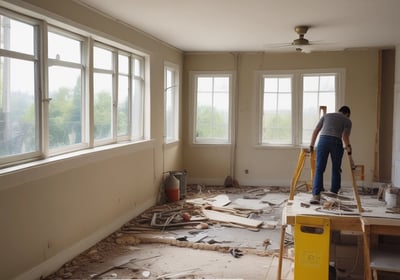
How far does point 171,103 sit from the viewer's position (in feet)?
28.0

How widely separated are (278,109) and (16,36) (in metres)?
5.89

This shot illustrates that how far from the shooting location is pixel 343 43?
299 inches

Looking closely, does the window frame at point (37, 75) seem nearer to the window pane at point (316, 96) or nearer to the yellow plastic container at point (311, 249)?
the yellow plastic container at point (311, 249)

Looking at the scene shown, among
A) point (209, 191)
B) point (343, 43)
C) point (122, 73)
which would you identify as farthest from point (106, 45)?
point (343, 43)

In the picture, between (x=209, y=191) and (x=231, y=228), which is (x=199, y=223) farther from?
(x=209, y=191)

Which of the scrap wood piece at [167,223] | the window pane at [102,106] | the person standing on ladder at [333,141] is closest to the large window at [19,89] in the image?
the window pane at [102,106]

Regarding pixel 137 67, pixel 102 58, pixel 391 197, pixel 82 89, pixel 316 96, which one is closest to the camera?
pixel 391 197

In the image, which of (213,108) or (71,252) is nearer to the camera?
(71,252)

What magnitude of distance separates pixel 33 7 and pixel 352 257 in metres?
3.86

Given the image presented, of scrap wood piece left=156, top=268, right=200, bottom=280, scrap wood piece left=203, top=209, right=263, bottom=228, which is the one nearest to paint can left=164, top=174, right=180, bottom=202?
scrap wood piece left=203, top=209, right=263, bottom=228

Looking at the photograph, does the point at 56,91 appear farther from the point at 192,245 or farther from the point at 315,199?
the point at 315,199

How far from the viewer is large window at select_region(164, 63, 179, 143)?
27.0ft

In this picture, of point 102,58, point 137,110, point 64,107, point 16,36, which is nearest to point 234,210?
point 137,110

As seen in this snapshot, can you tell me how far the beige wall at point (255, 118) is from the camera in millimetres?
8305
